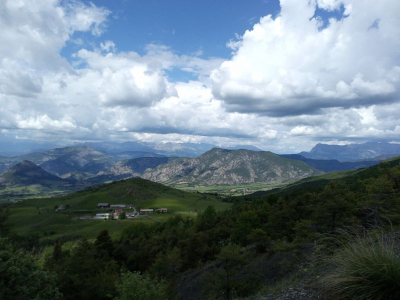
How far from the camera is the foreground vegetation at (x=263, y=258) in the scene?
7.35 meters

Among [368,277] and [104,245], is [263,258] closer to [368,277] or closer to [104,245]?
[368,277]

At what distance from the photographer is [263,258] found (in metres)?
42.3

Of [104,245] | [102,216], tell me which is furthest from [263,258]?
[102,216]

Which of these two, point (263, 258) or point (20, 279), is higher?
point (20, 279)

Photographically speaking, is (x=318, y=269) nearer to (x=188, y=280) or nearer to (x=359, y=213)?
(x=359, y=213)

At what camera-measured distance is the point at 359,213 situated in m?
36.4

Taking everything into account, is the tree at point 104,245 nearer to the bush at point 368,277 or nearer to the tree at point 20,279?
the tree at point 20,279

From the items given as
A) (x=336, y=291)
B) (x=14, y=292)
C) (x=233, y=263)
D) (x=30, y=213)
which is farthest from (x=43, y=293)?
(x=30, y=213)

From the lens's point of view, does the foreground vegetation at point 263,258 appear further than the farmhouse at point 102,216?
No

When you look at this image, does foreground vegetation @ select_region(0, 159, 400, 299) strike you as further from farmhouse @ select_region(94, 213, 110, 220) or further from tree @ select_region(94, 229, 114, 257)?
farmhouse @ select_region(94, 213, 110, 220)

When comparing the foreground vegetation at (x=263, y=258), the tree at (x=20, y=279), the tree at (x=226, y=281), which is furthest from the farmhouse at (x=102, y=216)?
the tree at (x=20, y=279)

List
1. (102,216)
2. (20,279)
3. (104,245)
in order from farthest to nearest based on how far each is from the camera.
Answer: (102,216), (104,245), (20,279)

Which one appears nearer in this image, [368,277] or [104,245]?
[368,277]

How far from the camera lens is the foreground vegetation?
7.35 metres
